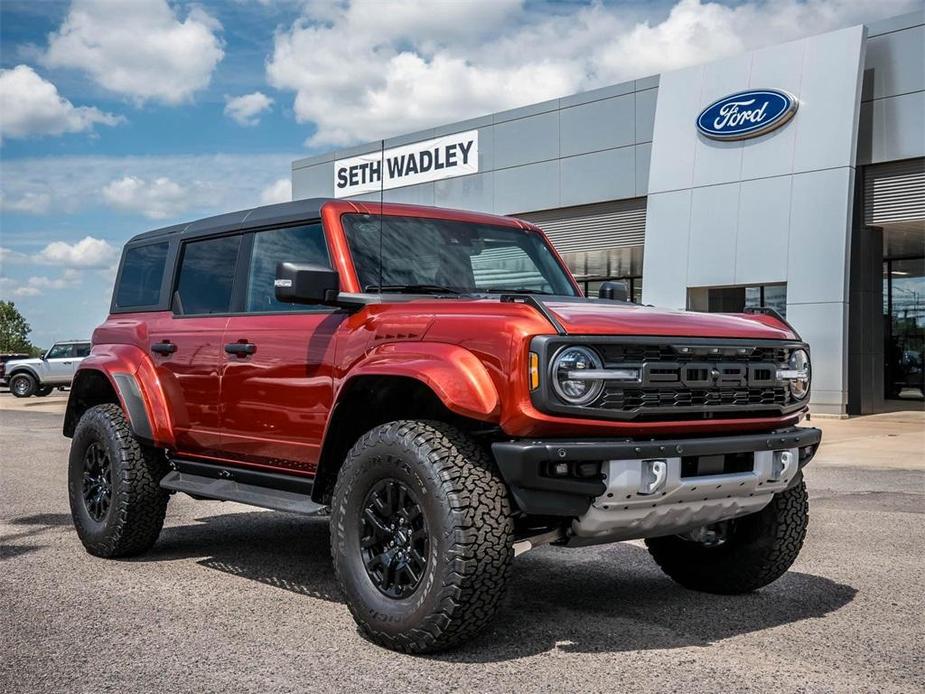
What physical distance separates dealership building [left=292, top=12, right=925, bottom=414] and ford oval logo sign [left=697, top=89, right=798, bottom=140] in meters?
0.03

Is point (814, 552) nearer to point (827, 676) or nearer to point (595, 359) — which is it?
point (827, 676)

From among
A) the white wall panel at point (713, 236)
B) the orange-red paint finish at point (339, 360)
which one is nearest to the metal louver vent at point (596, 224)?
the white wall panel at point (713, 236)

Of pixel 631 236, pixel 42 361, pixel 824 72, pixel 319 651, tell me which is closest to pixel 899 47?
pixel 824 72

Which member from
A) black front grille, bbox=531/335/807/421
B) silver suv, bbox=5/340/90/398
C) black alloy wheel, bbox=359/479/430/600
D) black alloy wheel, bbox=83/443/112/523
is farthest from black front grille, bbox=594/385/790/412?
silver suv, bbox=5/340/90/398

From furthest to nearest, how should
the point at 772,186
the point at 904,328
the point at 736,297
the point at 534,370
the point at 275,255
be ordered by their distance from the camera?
the point at 904,328, the point at 736,297, the point at 772,186, the point at 275,255, the point at 534,370

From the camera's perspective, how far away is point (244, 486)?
18.2ft

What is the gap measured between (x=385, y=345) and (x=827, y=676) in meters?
2.25

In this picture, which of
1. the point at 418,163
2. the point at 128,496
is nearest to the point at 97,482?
the point at 128,496

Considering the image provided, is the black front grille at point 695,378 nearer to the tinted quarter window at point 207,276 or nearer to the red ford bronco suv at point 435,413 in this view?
the red ford bronco suv at point 435,413

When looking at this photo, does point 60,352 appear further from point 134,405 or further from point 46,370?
point 134,405

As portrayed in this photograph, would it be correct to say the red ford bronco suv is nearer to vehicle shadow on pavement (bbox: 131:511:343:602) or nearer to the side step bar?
the side step bar

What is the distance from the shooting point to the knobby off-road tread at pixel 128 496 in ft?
19.9

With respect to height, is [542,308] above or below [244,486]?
above

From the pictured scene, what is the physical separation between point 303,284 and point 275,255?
1.13m
